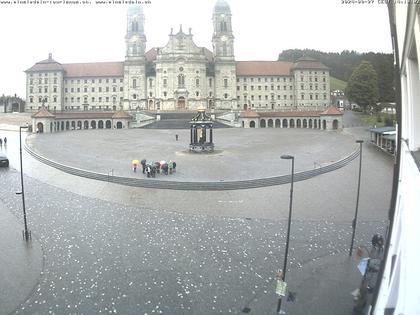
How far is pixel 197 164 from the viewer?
3478 cm

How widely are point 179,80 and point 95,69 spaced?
2390 cm

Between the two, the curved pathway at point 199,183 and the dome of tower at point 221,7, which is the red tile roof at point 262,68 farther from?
the curved pathway at point 199,183

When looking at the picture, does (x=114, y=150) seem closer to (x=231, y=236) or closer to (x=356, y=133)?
(x=231, y=236)

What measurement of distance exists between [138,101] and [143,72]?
752 centimetres

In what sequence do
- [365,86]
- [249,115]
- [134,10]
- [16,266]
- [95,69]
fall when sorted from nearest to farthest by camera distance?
[16,266] < [365,86] < [249,115] < [134,10] < [95,69]

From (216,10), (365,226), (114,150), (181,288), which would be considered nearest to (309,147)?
(114,150)

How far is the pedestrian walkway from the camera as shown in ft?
39.2

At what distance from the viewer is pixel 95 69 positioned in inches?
3861

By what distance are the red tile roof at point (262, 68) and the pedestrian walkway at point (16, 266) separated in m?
86.4

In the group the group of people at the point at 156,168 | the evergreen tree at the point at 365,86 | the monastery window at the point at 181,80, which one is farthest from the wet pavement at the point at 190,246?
the monastery window at the point at 181,80

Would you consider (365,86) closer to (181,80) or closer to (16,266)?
(181,80)

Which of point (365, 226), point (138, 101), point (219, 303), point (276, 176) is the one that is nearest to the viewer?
point (219, 303)

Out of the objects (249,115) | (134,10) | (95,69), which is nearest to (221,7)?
(134,10)

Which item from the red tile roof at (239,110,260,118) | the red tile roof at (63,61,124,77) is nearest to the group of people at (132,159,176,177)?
the red tile roof at (239,110,260,118)
